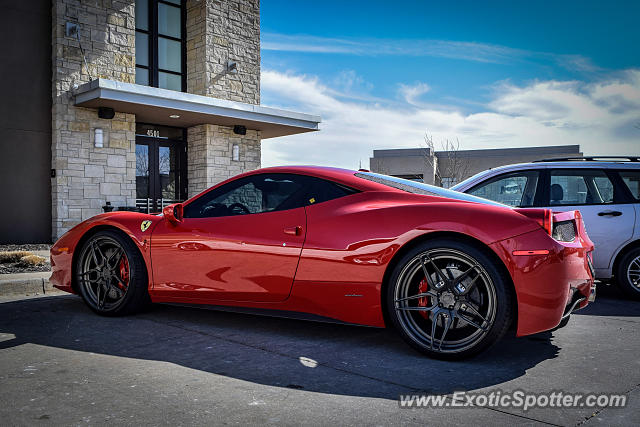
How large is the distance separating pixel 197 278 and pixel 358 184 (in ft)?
4.84

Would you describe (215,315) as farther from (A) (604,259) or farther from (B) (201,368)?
(A) (604,259)

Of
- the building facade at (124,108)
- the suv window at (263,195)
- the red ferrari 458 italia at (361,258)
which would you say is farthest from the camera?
the building facade at (124,108)

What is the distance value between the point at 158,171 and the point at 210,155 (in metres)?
1.34

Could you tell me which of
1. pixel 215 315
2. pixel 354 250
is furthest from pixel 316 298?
pixel 215 315

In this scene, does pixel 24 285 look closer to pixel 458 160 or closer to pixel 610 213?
pixel 610 213

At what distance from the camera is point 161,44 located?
14.0m

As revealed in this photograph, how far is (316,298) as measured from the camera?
377 cm

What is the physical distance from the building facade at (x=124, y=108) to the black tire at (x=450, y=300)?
30.1 ft

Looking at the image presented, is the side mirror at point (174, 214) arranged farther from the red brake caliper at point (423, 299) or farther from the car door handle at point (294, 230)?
the red brake caliper at point (423, 299)

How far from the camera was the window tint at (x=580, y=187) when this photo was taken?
6.08 m

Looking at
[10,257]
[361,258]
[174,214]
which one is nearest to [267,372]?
[361,258]

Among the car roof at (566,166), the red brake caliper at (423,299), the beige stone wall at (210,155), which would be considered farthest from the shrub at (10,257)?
the red brake caliper at (423,299)

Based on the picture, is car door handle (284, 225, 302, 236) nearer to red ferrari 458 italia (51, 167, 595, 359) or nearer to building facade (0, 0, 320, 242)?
red ferrari 458 italia (51, 167, 595, 359)

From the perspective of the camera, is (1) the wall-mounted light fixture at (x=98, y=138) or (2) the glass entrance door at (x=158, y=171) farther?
(2) the glass entrance door at (x=158, y=171)
